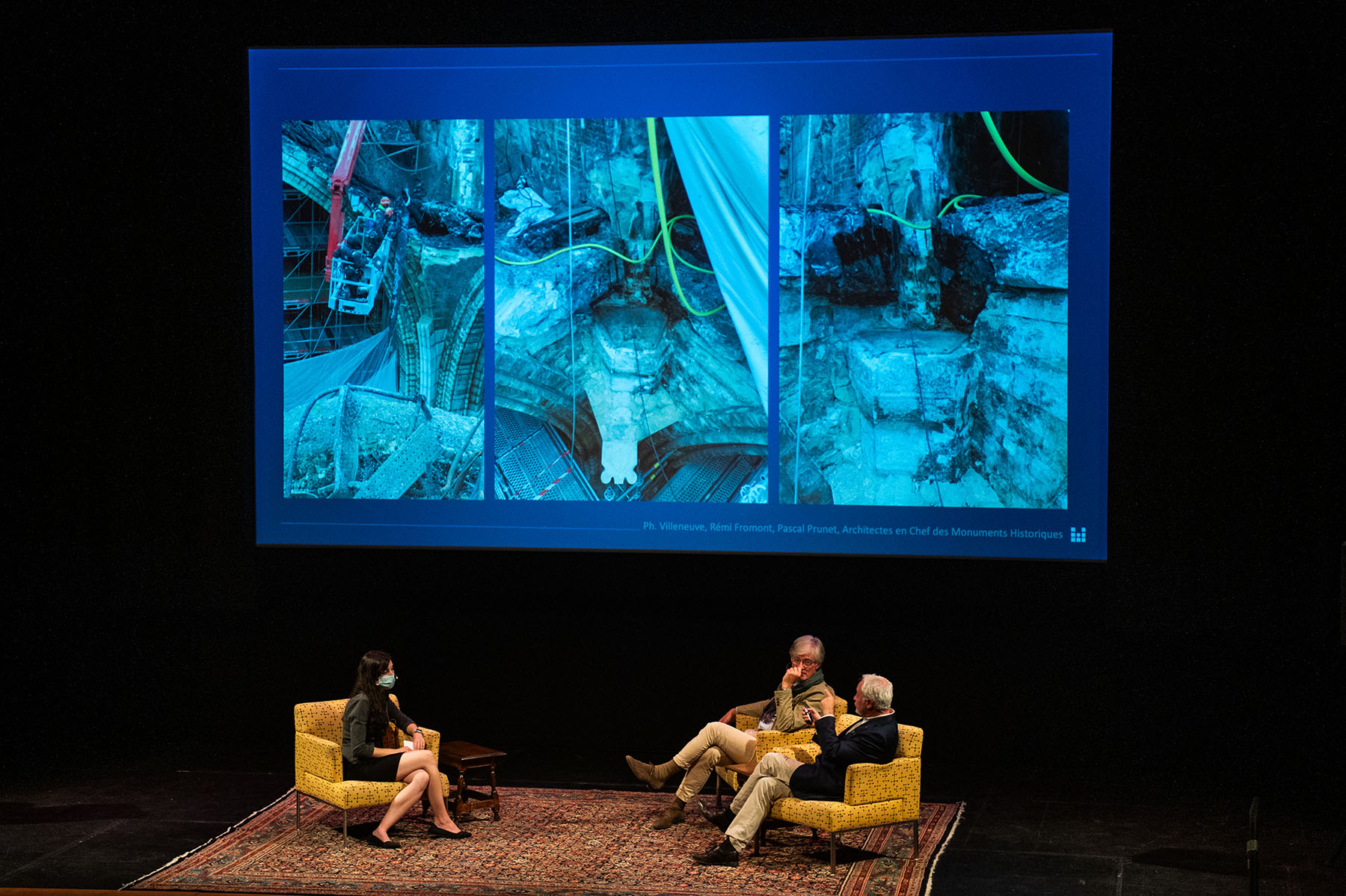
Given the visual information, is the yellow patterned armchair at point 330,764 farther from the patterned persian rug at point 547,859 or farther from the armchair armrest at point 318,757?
the patterned persian rug at point 547,859

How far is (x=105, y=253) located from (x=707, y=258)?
3641 millimetres

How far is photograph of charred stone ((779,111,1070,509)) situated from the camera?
304 inches

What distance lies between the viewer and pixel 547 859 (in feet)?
21.7

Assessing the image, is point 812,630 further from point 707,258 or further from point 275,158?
point 275,158

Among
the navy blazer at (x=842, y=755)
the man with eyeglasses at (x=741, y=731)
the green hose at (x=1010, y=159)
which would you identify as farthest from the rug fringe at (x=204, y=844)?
the green hose at (x=1010, y=159)

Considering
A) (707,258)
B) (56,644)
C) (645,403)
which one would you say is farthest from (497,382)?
(56,644)

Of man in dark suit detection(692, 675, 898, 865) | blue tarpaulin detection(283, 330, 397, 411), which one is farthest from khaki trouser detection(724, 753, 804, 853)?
blue tarpaulin detection(283, 330, 397, 411)

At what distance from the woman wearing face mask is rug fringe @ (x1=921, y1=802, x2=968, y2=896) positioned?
234cm

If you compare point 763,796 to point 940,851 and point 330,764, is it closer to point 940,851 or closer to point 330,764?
point 940,851

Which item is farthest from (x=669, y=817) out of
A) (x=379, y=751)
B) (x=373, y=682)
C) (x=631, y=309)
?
(x=631, y=309)

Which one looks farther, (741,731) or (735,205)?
(735,205)

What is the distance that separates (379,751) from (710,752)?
63.5 inches

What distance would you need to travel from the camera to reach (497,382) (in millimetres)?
8227

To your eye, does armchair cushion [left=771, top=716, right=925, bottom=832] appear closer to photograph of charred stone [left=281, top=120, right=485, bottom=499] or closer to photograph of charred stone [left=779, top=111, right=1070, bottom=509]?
photograph of charred stone [left=779, top=111, right=1070, bottom=509]
